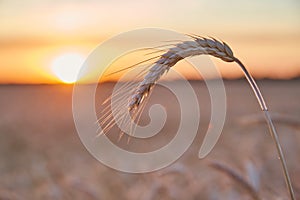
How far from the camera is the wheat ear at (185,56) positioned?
1442mm

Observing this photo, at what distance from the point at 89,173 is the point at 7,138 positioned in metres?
2.99

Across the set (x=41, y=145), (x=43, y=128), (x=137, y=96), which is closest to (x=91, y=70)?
(x=137, y=96)

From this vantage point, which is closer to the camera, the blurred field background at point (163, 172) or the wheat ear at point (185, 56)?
the wheat ear at point (185, 56)

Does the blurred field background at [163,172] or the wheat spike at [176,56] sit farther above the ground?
the wheat spike at [176,56]

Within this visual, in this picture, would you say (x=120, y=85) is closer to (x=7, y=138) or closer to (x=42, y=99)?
(x=7, y=138)

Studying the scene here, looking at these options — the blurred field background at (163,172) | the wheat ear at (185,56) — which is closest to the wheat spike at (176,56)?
the wheat ear at (185,56)

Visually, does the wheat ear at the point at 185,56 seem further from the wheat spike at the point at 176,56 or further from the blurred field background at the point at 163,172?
the blurred field background at the point at 163,172

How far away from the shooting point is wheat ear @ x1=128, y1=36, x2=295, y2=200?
144 cm

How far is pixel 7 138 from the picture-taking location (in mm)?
6273

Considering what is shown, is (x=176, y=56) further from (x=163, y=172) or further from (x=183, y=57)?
(x=163, y=172)

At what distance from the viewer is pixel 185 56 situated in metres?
1.44

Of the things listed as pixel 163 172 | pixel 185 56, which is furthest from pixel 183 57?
pixel 163 172

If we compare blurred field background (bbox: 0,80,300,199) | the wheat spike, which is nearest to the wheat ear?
the wheat spike

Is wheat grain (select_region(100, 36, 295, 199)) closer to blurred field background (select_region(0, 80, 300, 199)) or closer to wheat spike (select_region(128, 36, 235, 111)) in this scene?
wheat spike (select_region(128, 36, 235, 111))
